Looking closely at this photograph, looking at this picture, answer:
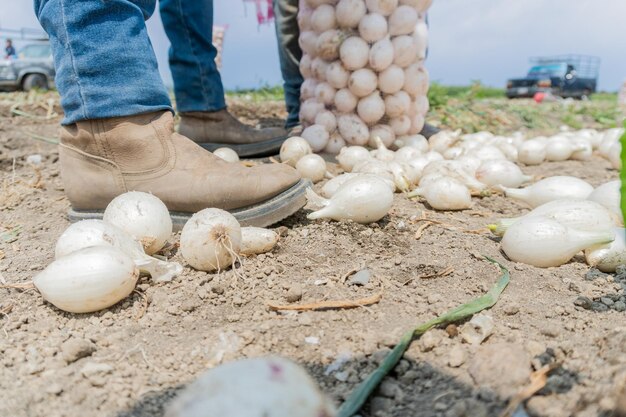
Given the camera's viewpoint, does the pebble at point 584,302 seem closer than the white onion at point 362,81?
Yes

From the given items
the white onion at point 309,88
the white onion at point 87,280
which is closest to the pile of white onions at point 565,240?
the white onion at point 87,280

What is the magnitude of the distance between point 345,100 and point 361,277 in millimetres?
1815

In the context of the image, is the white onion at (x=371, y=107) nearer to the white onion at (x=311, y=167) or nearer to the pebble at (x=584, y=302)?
the white onion at (x=311, y=167)

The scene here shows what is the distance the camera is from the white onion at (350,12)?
2898 millimetres

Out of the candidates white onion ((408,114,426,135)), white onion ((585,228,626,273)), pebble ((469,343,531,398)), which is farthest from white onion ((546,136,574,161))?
pebble ((469,343,531,398))

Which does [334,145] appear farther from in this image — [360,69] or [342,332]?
[342,332]

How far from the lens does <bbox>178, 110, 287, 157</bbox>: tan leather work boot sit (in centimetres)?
302

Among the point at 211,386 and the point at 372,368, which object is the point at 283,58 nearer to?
the point at 372,368

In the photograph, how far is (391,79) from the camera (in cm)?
299

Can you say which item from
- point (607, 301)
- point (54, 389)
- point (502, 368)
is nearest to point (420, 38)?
point (607, 301)

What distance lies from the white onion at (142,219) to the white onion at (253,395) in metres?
0.94

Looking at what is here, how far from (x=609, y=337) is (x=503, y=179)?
1.48 metres

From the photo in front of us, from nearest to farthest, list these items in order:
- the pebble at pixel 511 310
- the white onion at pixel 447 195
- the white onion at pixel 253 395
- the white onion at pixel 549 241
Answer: the white onion at pixel 253 395
the pebble at pixel 511 310
the white onion at pixel 549 241
the white onion at pixel 447 195

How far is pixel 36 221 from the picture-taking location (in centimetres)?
218
